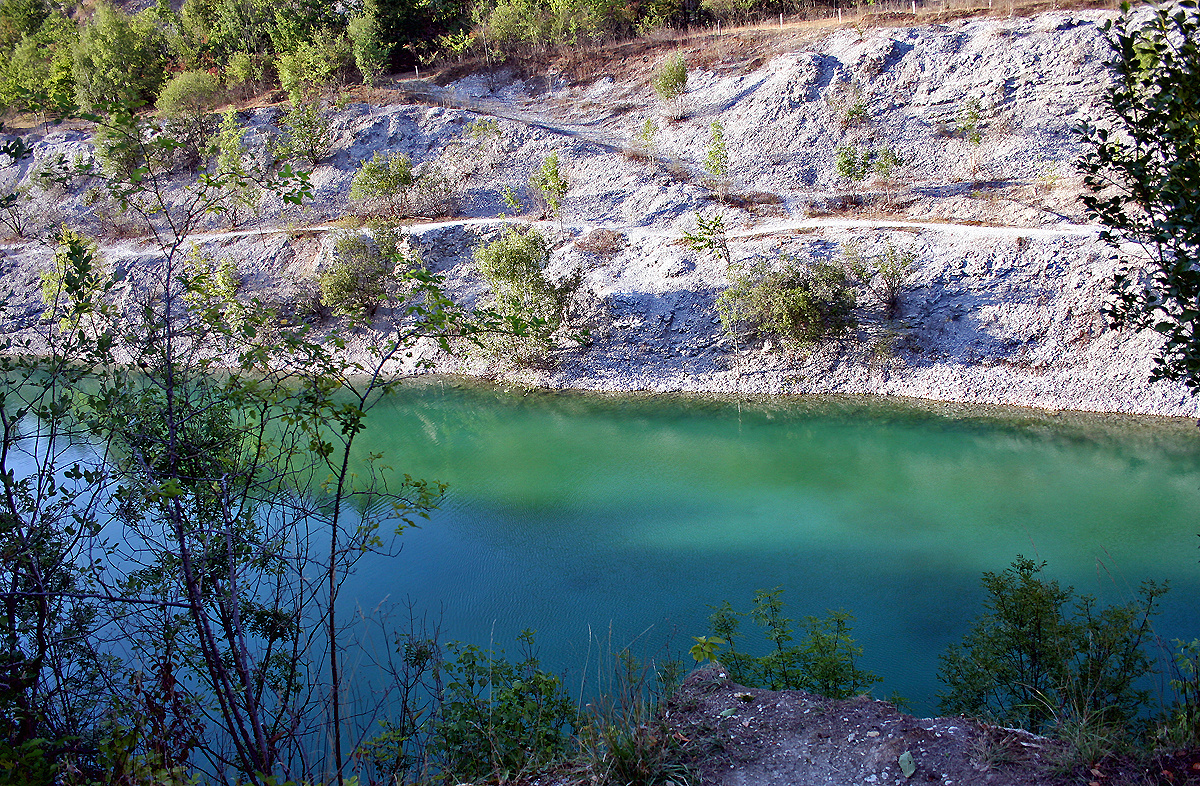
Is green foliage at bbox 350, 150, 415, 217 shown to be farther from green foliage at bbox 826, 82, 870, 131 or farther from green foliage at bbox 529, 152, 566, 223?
green foliage at bbox 826, 82, 870, 131

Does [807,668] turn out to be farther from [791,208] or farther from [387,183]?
[387,183]

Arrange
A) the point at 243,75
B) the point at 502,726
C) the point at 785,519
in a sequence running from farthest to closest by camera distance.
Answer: the point at 243,75 → the point at 785,519 → the point at 502,726

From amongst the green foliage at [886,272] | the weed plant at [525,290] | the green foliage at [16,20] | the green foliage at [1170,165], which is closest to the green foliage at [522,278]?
the weed plant at [525,290]

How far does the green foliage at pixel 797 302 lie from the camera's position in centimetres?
2142

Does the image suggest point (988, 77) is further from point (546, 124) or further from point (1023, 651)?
point (1023, 651)

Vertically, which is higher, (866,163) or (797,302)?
(866,163)

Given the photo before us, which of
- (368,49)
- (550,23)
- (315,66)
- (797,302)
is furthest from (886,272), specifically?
(315,66)

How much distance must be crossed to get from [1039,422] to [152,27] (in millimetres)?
55900

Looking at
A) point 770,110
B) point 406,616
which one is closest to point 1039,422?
point 406,616

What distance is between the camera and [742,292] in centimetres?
2219

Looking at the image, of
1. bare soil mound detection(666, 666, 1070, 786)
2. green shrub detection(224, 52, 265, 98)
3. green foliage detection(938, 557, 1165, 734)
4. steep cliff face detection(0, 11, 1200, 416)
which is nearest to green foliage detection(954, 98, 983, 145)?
steep cliff face detection(0, 11, 1200, 416)

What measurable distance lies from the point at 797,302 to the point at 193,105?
35.4 meters

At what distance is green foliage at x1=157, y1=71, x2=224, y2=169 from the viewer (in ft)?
117

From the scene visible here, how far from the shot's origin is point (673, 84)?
1245 inches
